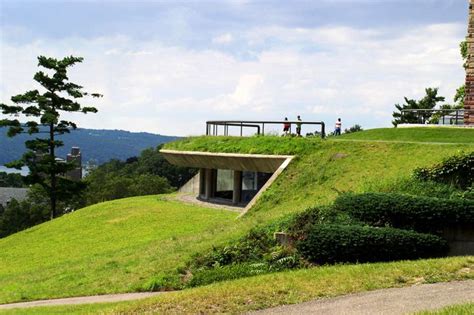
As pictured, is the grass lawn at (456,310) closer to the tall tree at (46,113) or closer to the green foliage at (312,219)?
the green foliage at (312,219)

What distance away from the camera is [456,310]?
28.6 feet

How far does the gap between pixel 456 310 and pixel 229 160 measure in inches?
803

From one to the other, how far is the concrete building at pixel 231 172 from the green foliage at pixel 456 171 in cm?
857

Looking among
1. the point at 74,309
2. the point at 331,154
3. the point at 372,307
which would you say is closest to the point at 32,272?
the point at 74,309

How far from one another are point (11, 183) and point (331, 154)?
530 feet

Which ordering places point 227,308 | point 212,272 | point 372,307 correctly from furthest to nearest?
point 212,272 < point 227,308 < point 372,307

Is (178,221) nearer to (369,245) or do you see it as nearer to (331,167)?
(331,167)

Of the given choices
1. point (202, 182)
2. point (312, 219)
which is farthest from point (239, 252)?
point (202, 182)

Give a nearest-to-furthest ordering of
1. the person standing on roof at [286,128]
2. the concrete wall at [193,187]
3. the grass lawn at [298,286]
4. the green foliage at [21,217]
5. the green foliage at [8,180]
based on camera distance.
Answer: the grass lawn at [298,286]
the person standing on roof at [286,128]
the concrete wall at [193,187]
the green foliage at [21,217]
the green foliage at [8,180]

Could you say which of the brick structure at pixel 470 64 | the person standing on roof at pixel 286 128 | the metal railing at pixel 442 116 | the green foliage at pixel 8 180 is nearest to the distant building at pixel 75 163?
the green foliage at pixel 8 180

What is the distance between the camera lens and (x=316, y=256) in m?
14.0

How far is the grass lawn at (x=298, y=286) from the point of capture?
1073cm

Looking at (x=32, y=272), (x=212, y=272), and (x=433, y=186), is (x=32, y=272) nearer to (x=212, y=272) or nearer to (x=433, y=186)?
(x=212, y=272)

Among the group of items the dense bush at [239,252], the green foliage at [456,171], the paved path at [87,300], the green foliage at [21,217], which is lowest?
the green foliage at [21,217]
